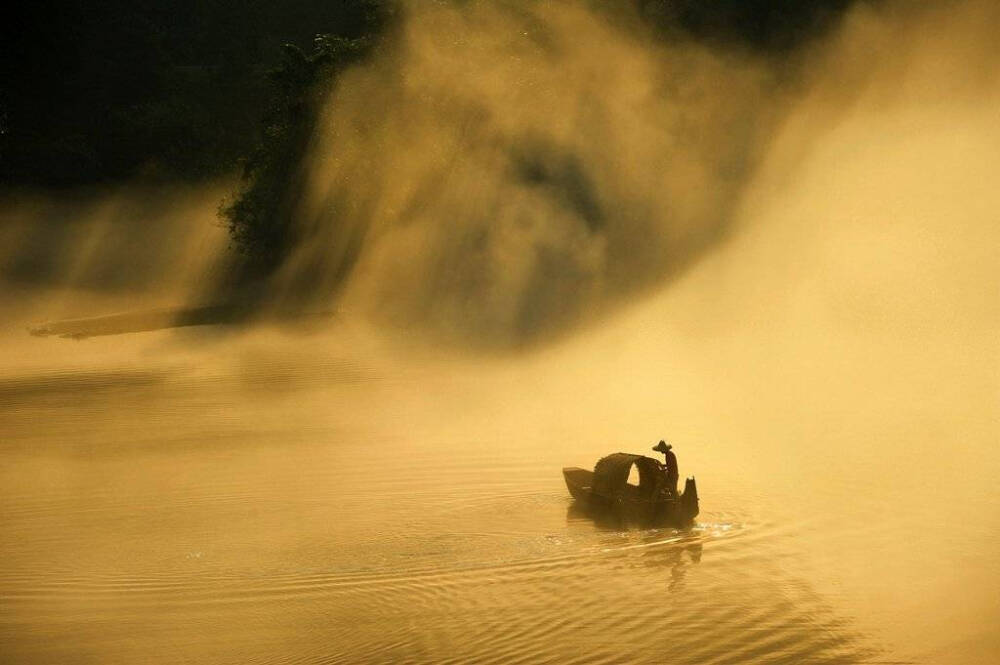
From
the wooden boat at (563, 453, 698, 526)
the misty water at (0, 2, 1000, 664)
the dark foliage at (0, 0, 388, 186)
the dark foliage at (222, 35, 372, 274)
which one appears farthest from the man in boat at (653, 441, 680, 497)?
the dark foliage at (0, 0, 388, 186)

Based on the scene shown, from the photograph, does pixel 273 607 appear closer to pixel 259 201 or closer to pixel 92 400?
pixel 92 400

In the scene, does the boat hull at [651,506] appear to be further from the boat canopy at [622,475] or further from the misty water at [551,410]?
the misty water at [551,410]

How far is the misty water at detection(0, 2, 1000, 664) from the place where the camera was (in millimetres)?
12844

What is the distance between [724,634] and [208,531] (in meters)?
6.47

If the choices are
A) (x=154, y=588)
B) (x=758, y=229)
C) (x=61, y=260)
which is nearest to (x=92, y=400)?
(x=154, y=588)

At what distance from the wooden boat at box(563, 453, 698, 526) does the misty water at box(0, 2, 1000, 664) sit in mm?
357

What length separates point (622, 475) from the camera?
16.0 m

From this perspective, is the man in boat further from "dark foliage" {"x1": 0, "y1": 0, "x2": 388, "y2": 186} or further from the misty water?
"dark foliage" {"x1": 0, "y1": 0, "x2": 388, "y2": 186}

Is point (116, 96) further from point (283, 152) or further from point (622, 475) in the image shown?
point (622, 475)

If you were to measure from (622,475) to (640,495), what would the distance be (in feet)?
1.08

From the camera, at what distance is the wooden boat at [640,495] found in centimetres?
1565

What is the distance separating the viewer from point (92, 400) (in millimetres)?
26250

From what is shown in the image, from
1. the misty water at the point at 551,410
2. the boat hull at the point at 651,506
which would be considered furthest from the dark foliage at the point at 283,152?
the boat hull at the point at 651,506

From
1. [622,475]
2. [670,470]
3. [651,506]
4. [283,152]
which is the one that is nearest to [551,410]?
[622,475]
